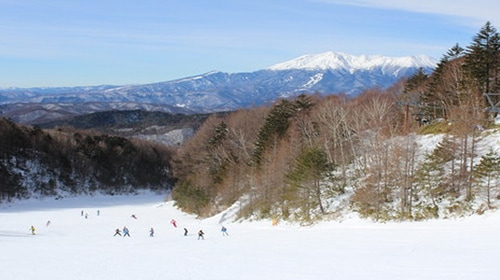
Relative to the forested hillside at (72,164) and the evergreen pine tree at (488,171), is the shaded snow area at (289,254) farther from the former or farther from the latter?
the forested hillside at (72,164)

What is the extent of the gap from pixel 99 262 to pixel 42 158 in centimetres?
9395

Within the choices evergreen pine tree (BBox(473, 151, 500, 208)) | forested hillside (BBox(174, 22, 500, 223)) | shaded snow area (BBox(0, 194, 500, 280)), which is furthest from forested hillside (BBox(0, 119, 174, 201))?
evergreen pine tree (BBox(473, 151, 500, 208))

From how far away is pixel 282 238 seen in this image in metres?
38.7

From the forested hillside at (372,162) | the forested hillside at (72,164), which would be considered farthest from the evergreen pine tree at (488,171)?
the forested hillside at (72,164)

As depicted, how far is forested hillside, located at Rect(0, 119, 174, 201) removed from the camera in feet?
344

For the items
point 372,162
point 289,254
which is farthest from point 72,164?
point 289,254

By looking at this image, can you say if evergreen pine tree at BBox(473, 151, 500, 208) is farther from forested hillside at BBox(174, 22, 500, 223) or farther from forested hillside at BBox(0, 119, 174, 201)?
forested hillside at BBox(0, 119, 174, 201)

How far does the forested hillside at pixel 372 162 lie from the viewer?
4181 cm

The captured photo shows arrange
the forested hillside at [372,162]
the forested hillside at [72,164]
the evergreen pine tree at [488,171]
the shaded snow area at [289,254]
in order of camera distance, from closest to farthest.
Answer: the shaded snow area at [289,254] → the evergreen pine tree at [488,171] → the forested hillside at [372,162] → the forested hillside at [72,164]

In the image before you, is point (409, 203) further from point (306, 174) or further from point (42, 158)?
point (42, 158)

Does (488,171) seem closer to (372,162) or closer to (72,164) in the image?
(372,162)

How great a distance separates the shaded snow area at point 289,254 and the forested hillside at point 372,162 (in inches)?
116

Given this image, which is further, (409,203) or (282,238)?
(409,203)

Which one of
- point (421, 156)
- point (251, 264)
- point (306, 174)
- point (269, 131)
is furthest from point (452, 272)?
point (269, 131)
